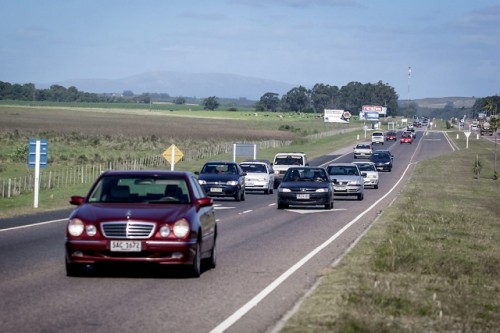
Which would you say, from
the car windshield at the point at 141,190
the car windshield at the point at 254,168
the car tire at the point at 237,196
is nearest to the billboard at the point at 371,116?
the car windshield at the point at 254,168

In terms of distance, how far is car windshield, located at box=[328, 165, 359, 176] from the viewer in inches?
1693

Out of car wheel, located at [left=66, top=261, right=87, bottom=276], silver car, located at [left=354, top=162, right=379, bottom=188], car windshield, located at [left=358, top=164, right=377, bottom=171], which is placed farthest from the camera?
car windshield, located at [left=358, top=164, right=377, bottom=171]

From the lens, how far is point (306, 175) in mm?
35938

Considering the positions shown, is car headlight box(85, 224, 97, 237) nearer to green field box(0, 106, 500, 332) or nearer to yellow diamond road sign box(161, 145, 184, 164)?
green field box(0, 106, 500, 332)

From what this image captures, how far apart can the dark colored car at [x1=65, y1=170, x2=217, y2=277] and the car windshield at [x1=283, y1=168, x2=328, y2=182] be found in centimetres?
1969

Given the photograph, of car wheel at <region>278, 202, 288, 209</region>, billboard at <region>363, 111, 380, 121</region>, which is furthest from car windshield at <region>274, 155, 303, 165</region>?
billboard at <region>363, 111, 380, 121</region>

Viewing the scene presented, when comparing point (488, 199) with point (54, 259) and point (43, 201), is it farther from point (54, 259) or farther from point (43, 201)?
point (54, 259)

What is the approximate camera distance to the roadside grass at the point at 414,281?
37.0 feet

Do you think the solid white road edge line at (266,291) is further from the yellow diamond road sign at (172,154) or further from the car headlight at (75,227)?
the yellow diamond road sign at (172,154)

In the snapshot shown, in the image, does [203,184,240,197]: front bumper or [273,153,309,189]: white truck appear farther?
[273,153,309,189]: white truck

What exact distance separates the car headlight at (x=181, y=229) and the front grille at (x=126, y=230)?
0.36m

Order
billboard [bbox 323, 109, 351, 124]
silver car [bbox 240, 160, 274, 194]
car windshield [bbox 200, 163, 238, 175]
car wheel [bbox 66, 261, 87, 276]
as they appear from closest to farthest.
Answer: car wheel [bbox 66, 261, 87, 276] → car windshield [bbox 200, 163, 238, 175] → silver car [bbox 240, 160, 274, 194] → billboard [bbox 323, 109, 351, 124]

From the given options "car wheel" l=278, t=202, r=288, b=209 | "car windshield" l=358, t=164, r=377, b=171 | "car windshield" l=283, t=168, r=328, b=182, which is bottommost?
"car wheel" l=278, t=202, r=288, b=209

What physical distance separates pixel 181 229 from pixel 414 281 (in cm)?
344
